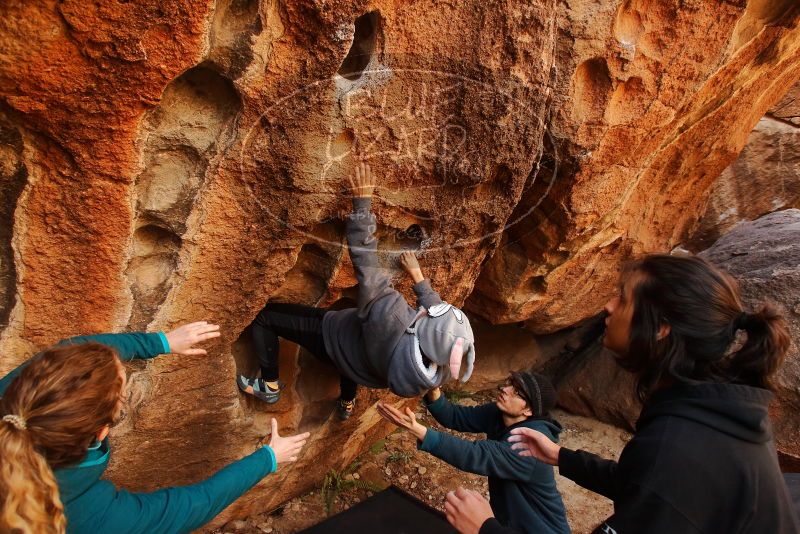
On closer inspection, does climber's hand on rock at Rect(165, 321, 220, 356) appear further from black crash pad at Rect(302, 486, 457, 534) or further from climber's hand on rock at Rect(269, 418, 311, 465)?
black crash pad at Rect(302, 486, 457, 534)

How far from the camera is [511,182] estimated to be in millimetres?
2871

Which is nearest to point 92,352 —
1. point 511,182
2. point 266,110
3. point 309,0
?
point 266,110

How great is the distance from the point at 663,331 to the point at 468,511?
0.77 meters

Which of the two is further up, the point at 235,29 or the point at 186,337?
the point at 235,29

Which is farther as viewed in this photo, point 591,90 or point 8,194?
point 591,90

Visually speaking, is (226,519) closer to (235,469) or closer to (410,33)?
(235,469)

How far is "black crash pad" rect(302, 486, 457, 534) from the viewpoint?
2.72m

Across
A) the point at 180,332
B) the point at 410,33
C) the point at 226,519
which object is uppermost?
the point at 410,33

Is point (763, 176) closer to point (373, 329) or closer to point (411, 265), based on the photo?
point (411, 265)

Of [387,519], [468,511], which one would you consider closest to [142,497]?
[468,511]

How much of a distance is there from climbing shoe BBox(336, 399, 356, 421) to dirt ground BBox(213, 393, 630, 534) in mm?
625

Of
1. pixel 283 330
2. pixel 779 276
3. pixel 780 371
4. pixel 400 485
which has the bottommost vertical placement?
pixel 400 485

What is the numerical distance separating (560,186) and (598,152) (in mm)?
272

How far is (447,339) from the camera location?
2.14m
